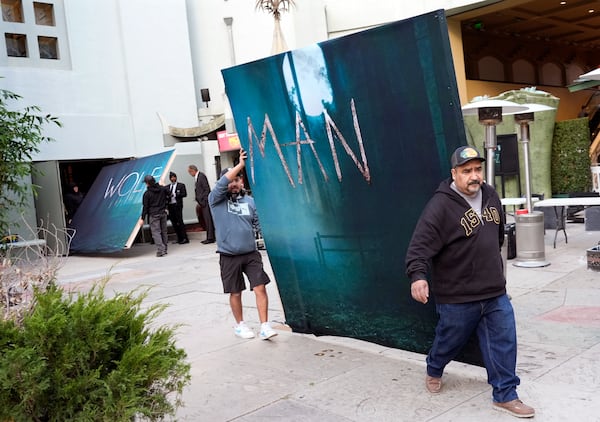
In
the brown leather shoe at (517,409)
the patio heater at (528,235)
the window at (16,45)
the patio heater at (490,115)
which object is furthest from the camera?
the window at (16,45)

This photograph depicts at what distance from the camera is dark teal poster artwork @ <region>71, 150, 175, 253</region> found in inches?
565

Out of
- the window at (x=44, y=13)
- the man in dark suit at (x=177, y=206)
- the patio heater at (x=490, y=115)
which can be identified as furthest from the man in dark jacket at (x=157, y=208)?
the patio heater at (x=490, y=115)

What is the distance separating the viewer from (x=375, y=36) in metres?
4.57

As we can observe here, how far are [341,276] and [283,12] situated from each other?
13575mm

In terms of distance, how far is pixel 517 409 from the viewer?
379 cm

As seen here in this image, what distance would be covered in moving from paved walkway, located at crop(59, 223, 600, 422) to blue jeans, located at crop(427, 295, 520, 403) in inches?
8.6

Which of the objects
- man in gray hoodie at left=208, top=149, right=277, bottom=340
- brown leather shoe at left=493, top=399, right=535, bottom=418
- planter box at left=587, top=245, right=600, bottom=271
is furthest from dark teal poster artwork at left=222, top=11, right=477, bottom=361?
planter box at left=587, top=245, right=600, bottom=271

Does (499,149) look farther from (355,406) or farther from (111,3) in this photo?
(111,3)

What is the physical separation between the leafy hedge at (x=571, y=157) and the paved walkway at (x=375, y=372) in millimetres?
6255

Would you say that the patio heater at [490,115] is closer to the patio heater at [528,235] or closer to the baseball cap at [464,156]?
the patio heater at [528,235]

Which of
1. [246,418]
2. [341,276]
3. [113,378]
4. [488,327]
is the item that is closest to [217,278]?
[341,276]

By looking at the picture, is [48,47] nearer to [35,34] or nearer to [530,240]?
[35,34]

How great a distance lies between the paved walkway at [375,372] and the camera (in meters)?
4.08

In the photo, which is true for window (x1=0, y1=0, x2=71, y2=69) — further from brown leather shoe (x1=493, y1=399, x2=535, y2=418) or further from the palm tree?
brown leather shoe (x1=493, y1=399, x2=535, y2=418)
